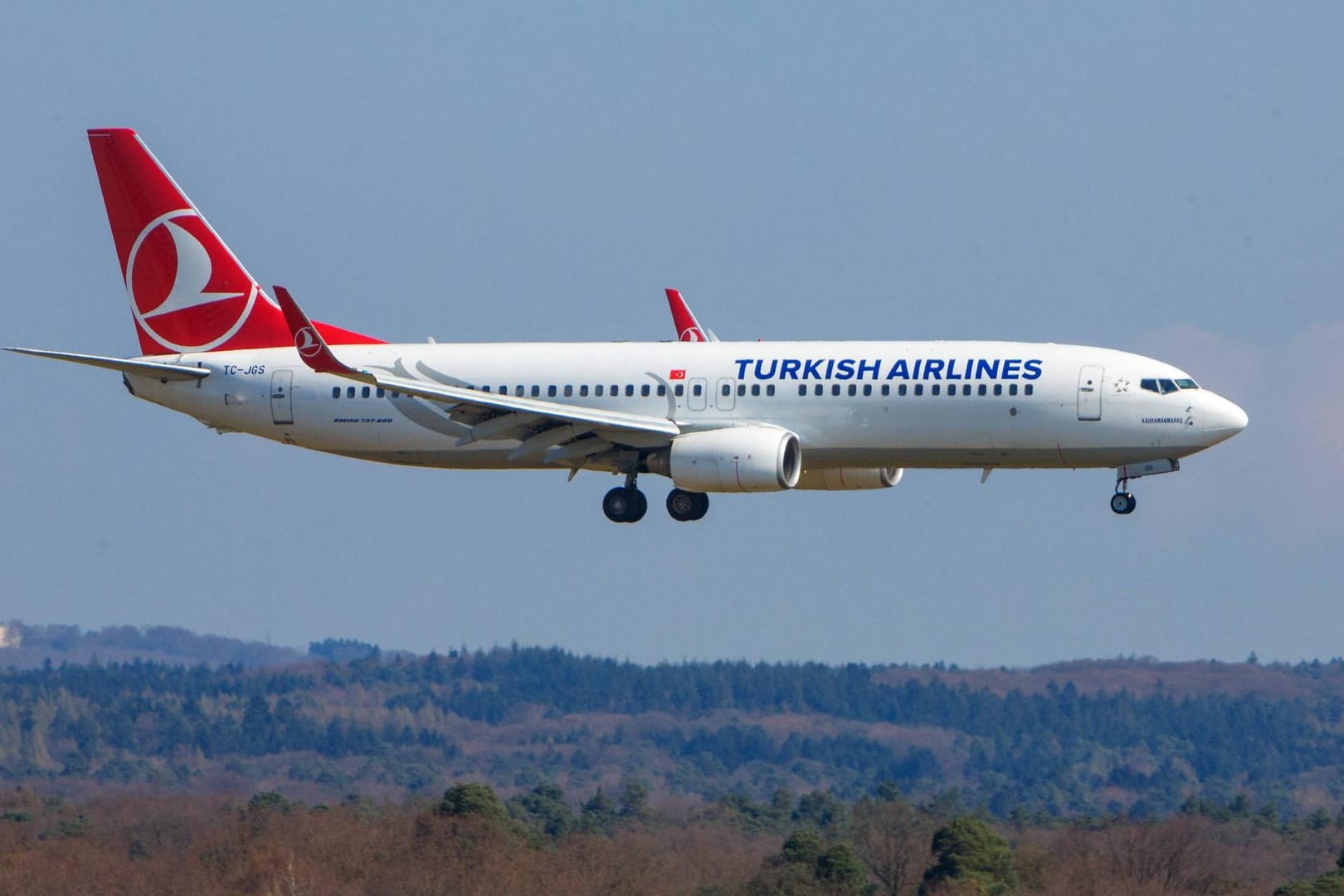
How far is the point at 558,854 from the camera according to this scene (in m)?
88.4

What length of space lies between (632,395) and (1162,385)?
14.3m

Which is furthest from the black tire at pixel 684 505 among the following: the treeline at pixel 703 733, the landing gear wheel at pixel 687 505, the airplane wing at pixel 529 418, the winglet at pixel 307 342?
the treeline at pixel 703 733

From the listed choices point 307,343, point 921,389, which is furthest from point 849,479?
point 307,343

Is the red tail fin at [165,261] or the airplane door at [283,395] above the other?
the red tail fin at [165,261]

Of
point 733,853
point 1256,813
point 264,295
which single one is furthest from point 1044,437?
point 1256,813

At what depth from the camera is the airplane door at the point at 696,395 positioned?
6284 cm

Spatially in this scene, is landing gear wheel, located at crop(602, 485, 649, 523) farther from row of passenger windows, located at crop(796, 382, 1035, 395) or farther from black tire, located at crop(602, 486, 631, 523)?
row of passenger windows, located at crop(796, 382, 1035, 395)

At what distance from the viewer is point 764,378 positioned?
62.3 meters

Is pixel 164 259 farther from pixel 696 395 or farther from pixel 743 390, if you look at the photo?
pixel 743 390

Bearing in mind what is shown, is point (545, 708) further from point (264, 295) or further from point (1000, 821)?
point (264, 295)

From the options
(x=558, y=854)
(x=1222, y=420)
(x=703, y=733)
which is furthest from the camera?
(x=703, y=733)

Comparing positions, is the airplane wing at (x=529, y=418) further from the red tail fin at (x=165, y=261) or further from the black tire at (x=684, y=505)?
the red tail fin at (x=165, y=261)

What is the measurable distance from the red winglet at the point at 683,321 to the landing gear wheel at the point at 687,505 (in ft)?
23.7

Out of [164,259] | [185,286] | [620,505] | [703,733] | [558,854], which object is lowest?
[558,854]
